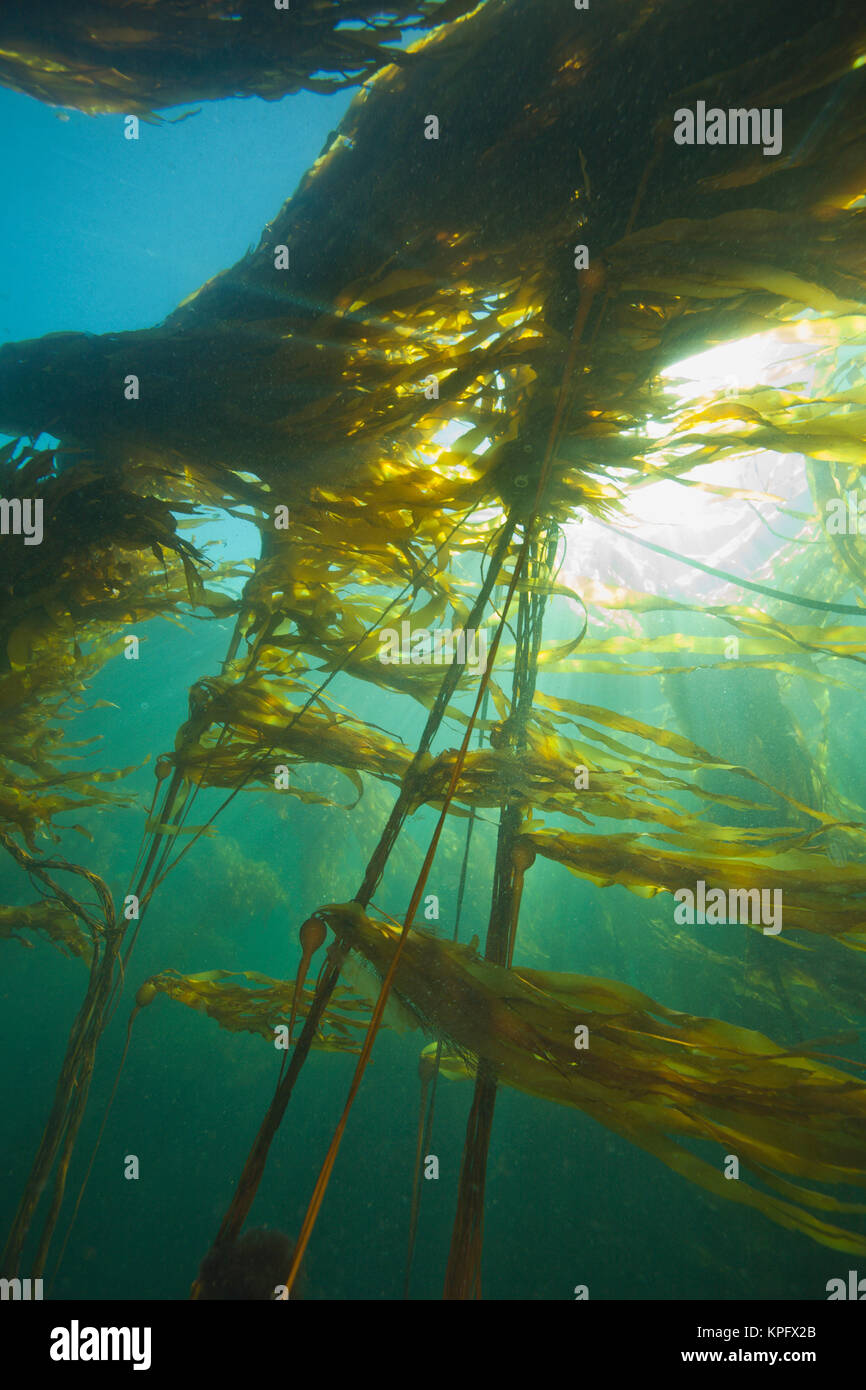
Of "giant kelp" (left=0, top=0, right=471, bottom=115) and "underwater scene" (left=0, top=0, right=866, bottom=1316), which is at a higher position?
"giant kelp" (left=0, top=0, right=471, bottom=115)

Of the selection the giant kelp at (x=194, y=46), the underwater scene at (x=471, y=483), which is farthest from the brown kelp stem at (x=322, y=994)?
the giant kelp at (x=194, y=46)

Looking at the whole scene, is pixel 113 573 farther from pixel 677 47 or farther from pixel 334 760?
pixel 677 47

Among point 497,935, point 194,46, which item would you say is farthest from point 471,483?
point 194,46

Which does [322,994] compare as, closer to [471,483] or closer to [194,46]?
[471,483]

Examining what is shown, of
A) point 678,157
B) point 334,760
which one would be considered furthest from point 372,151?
point 334,760

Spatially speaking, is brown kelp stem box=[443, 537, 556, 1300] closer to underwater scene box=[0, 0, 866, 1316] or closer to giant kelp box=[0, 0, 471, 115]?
underwater scene box=[0, 0, 866, 1316]

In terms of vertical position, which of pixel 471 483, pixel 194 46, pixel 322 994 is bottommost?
pixel 322 994

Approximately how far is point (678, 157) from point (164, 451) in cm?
149

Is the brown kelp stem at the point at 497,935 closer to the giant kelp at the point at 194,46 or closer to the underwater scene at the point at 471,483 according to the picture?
the underwater scene at the point at 471,483

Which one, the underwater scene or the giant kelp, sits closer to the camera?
the underwater scene

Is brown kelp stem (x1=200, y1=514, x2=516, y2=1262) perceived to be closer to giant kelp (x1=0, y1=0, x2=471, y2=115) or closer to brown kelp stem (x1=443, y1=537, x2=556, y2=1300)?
brown kelp stem (x1=443, y1=537, x2=556, y2=1300)

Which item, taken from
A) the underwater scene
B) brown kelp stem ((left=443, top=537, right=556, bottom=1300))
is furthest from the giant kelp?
brown kelp stem ((left=443, top=537, right=556, bottom=1300))

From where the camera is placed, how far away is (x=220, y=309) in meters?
1.56

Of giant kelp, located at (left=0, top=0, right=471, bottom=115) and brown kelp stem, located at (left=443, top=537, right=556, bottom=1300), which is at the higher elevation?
giant kelp, located at (left=0, top=0, right=471, bottom=115)
